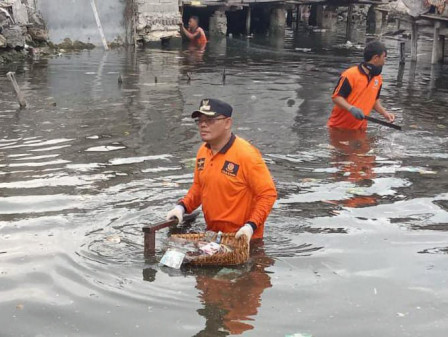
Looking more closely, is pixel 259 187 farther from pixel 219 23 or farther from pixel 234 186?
pixel 219 23

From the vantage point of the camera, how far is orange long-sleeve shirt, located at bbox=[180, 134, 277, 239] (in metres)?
5.13

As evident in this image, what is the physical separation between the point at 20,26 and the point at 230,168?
1861 centimetres

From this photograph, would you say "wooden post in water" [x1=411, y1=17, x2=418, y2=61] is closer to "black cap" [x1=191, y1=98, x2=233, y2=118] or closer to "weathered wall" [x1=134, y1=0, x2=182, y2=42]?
"weathered wall" [x1=134, y1=0, x2=182, y2=42]

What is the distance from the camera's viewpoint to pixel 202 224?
6.18 metres

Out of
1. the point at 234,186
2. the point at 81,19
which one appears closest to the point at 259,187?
the point at 234,186

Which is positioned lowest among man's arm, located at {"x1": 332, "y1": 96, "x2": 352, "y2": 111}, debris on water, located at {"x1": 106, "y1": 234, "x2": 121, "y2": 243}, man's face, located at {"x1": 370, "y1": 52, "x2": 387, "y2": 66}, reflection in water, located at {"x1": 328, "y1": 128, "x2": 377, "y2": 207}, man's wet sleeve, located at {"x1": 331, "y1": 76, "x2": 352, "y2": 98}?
debris on water, located at {"x1": 106, "y1": 234, "x2": 121, "y2": 243}

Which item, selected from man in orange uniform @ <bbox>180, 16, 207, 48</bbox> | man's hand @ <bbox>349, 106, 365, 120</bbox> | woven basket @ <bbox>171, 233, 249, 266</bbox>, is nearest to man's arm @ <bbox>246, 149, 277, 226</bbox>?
woven basket @ <bbox>171, 233, 249, 266</bbox>

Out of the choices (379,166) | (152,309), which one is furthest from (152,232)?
(379,166)

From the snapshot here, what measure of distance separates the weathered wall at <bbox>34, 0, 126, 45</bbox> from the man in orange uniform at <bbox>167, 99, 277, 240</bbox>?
21.1m

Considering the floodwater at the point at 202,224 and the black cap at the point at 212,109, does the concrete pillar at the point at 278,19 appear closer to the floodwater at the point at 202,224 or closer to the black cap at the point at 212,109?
the floodwater at the point at 202,224

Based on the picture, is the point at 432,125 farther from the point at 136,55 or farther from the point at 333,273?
the point at 136,55

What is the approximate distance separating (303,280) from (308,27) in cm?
4045

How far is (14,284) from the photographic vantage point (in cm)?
493

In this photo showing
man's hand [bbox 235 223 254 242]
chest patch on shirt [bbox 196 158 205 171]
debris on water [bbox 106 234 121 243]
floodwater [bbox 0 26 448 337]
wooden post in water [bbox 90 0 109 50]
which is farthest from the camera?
wooden post in water [bbox 90 0 109 50]
